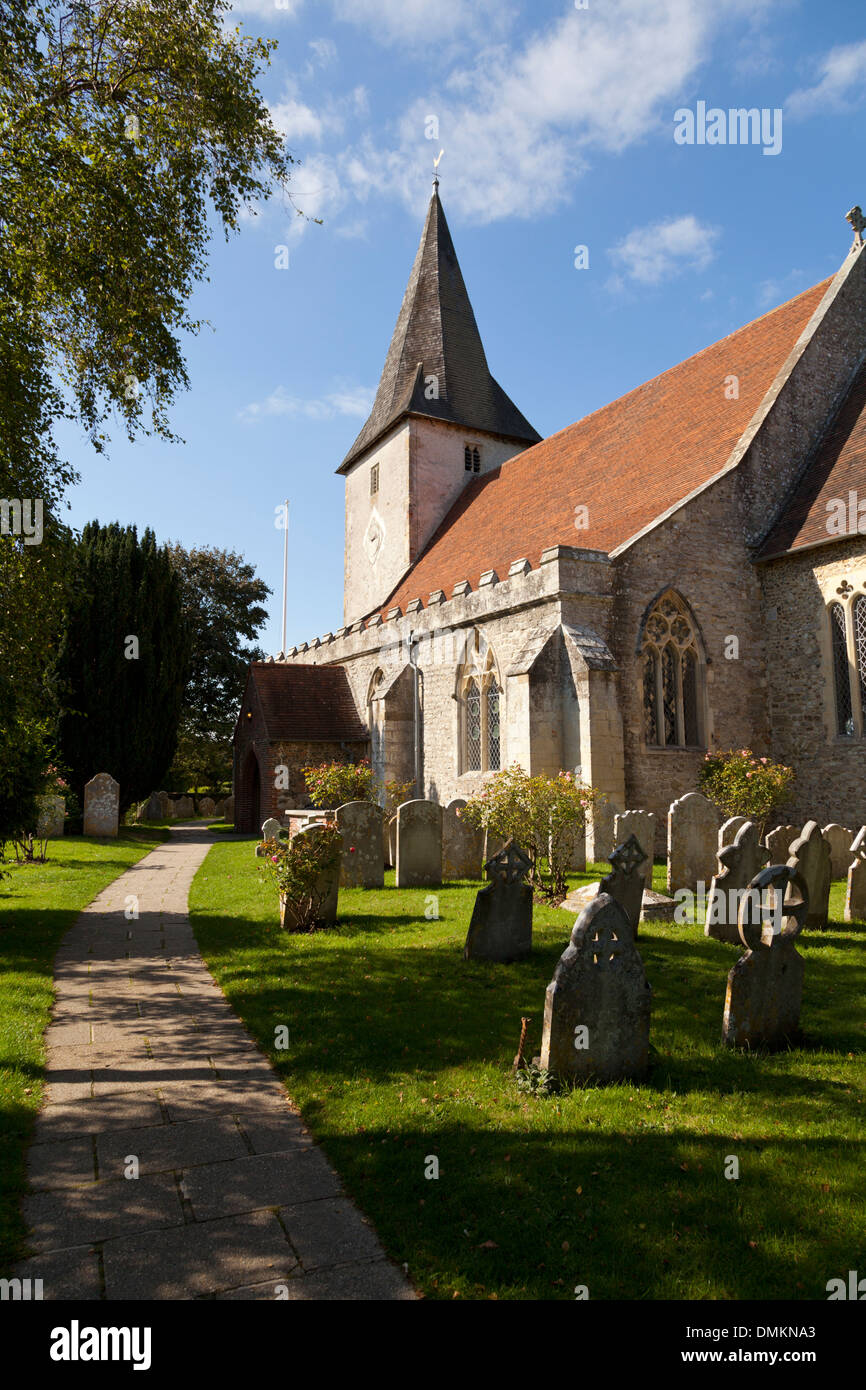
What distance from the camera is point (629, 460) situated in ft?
56.0

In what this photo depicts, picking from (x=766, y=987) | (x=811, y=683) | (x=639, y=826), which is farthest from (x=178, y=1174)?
(x=811, y=683)

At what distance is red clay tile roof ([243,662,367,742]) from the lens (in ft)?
68.5

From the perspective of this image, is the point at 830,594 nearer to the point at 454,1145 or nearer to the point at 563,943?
the point at 563,943

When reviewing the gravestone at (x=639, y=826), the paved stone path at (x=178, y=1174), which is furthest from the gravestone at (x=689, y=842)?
the paved stone path at (x=178, y=1174)

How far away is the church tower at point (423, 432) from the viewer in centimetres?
2495

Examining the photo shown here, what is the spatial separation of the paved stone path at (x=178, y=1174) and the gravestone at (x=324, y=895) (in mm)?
2191

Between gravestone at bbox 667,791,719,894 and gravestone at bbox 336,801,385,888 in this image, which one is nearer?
gravestone at bbox 667,791,719,894

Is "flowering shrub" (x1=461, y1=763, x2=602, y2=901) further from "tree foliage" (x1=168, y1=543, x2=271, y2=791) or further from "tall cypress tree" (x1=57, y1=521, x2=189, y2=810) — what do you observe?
"tree foliage" (x1=168, y1=543, x2=271, y2=791)

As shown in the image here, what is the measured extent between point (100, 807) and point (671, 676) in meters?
14.5

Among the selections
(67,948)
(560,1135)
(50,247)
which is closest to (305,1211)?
(560,1135)

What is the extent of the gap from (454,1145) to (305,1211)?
30.5 inches

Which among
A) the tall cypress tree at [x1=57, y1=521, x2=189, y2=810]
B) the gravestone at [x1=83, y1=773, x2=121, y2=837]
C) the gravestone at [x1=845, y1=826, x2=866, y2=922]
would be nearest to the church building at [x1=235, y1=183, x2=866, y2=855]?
the gravestone at [x1=83, y1=773, x2=121, y2=837]

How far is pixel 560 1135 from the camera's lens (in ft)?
11.9

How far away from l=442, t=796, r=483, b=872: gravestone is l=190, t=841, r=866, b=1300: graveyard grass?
4666mm
